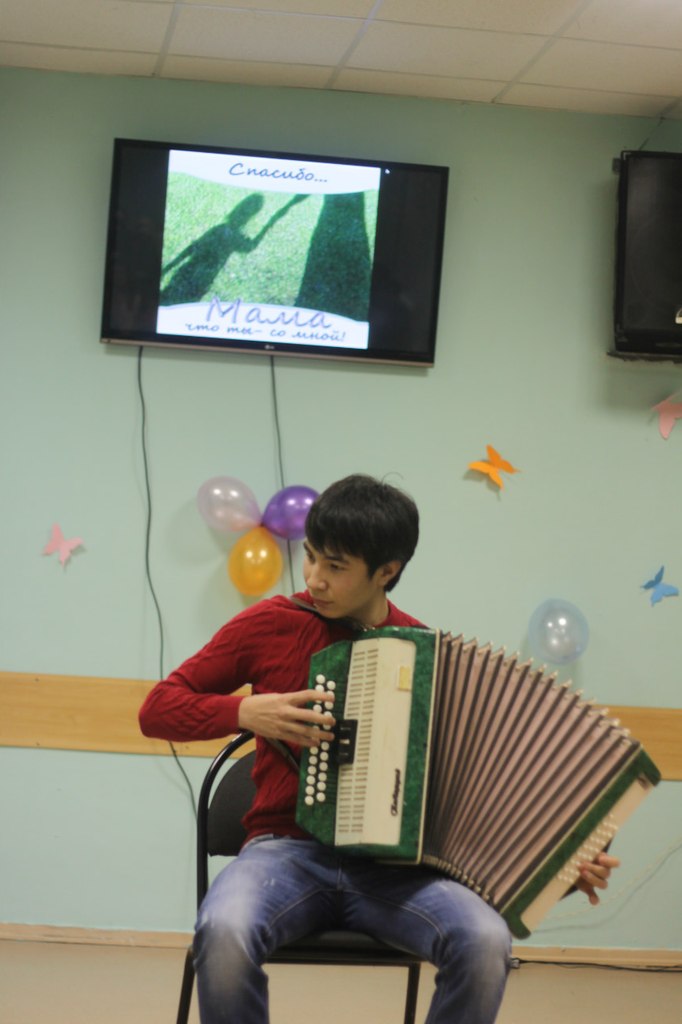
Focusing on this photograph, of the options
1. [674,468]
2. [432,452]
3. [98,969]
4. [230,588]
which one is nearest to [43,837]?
[98,969]

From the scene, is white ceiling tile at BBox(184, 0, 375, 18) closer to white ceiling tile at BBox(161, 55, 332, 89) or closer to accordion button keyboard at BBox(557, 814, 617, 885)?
white ceiling tile at BBox(161, 55, 332, 89)

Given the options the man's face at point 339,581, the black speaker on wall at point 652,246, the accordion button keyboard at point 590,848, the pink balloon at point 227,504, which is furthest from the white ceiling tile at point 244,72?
the accordion button keyboard at point 590,848

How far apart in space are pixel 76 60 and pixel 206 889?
7.92ft

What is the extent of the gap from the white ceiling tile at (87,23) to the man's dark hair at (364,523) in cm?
162

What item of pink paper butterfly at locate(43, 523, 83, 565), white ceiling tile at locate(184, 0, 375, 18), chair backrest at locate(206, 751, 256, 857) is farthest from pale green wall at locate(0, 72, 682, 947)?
chair backrest at locate(206, 751, 256, 857)

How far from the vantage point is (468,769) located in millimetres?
1989

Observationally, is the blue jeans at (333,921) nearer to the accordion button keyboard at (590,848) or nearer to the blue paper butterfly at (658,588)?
the accordion button keyboard at (590,848)

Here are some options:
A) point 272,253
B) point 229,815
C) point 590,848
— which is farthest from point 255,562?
point 590,848

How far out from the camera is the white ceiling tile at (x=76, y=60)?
3.38 meters

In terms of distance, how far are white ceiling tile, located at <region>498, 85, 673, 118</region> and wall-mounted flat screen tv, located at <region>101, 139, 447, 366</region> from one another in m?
0.34

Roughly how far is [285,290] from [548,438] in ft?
3.11

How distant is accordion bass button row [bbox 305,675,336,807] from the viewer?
1.98 meters

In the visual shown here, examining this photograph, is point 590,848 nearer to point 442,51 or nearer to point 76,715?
point 76,715

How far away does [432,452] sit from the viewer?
3.68 metres
